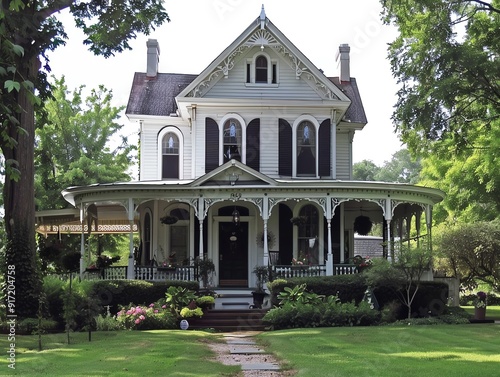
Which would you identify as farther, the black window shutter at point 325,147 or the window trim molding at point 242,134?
the black window shutter at point 325,147

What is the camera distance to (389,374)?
10328mm

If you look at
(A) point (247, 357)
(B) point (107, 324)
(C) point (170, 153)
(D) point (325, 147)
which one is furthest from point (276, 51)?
(A) point (247, 357)

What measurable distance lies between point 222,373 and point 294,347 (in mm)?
3381

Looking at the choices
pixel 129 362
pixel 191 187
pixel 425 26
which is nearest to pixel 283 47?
pixel 425 26

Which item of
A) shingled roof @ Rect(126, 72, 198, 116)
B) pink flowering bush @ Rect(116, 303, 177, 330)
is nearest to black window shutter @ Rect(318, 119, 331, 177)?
shingled roof @ Rect(126, 72, 198, 116)

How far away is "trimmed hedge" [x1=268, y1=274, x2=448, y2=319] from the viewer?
20828 mm

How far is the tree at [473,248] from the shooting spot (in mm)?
28125

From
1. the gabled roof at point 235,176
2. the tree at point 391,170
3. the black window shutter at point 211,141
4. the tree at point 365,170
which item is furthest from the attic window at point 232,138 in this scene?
the tree at point 391,170

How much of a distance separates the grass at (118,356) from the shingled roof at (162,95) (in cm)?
1294

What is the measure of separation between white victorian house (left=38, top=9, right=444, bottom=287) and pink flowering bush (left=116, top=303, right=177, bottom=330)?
3.51 metres

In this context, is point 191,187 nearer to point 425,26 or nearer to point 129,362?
point 425,26

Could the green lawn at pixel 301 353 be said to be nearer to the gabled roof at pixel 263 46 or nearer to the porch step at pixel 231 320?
the porch step at pixel 231 320

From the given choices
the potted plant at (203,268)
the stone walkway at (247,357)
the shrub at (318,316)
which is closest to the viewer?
the stone walkway at (247,357)

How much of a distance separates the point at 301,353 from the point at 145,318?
695cm
